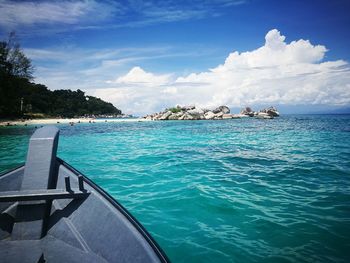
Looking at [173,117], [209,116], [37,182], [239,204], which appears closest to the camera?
[37,182]

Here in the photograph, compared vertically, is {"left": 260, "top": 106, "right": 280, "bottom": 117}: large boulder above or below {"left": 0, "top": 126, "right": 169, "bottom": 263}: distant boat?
above

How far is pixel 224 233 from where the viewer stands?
538 cm

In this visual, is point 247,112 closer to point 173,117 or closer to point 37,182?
point 173,117

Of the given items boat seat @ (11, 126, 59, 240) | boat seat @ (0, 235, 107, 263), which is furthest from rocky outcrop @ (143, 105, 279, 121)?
boat seat @ (0, 235, 107, 263)

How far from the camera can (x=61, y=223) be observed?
3.39 meters

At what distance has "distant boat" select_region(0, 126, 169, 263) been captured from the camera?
9.07 feet

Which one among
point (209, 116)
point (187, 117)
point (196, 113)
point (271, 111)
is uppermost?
point (271, 111)

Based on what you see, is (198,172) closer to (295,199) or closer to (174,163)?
(174,163)

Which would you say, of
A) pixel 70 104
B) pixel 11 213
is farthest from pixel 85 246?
pixel 70 104

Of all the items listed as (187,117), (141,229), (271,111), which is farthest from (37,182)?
(271,111)

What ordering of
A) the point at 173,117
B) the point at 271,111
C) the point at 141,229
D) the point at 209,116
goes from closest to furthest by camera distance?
1. the point at 141,229
2. the point at 209,116
3. the point at 173,117
4. the point at 271,111

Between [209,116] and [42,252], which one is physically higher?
[209,116]

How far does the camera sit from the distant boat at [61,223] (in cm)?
276

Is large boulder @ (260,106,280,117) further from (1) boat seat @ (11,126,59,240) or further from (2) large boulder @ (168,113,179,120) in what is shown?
(1) boat seat @ (11,126,59,240)
